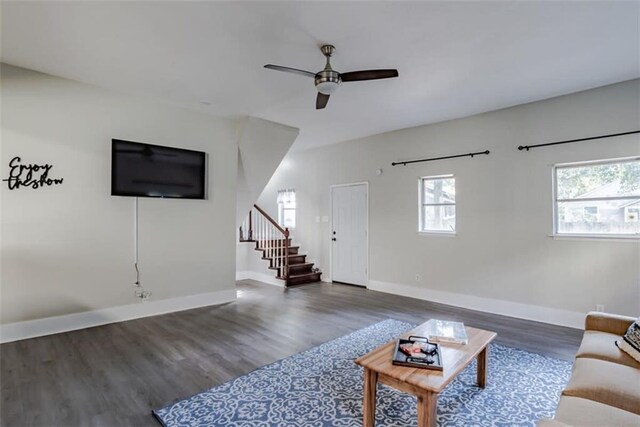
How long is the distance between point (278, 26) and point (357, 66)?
101 cm

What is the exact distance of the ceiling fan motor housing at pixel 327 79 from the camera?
292 cm

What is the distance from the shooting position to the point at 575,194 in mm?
4078

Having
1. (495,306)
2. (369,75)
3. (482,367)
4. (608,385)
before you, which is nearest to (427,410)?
(608,385)

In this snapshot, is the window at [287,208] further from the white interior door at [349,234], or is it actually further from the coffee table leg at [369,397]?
the coffee table leg at [369,397]

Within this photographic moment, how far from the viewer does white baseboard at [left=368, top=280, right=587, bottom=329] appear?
13.3ft

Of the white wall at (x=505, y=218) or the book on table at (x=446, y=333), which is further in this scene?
the white wall at (x=505, y=218)

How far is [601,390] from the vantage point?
1.67 metres

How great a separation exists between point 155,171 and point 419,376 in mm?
4133

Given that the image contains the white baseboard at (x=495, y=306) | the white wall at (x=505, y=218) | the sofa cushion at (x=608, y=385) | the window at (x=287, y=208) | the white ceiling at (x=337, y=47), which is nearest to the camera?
the sofa cushion at (x=608, y=385)

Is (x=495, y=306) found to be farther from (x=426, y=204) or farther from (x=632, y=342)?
(x=632, y=342)

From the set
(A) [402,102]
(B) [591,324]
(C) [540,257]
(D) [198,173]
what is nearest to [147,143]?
(D) [198,173]

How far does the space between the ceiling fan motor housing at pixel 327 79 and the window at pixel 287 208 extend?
4795mm

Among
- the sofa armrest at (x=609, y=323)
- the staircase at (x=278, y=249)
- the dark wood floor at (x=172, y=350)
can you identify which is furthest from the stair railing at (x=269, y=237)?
the sofa armrest at (x=609, y=323)

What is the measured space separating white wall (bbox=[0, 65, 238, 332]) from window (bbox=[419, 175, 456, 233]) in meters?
3.44
